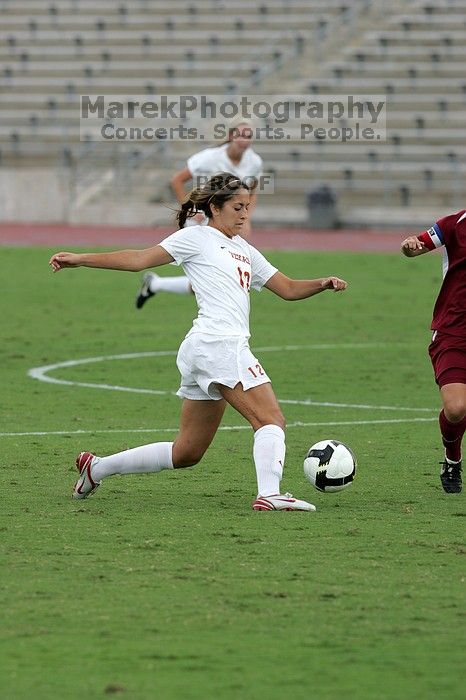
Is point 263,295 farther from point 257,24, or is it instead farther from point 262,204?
point 257,24

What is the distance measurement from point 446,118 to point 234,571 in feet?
87.5

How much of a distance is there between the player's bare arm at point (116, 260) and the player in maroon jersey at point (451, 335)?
1.39 metres

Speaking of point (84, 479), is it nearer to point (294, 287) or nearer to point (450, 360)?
point (294, 287)

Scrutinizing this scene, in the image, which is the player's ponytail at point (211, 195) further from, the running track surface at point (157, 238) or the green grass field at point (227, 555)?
the running track surface at point (157, 238)

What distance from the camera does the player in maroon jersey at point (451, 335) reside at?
763 centimetres

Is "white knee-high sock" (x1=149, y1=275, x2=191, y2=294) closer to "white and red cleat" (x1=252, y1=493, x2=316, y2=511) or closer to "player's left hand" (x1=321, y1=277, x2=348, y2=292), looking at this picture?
"player's left hand" (x1=321, y1=277, x2=348, y2=292)

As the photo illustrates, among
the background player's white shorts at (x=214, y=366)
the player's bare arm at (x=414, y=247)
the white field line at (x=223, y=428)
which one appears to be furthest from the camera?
the white field line at (x=223, y=428)

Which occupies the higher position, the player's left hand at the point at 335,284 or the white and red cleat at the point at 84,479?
the player's left hand at the point at 335,284

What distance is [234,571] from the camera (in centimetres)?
582

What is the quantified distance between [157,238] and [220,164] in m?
13.0

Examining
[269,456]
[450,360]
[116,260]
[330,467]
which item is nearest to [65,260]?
[116,260]

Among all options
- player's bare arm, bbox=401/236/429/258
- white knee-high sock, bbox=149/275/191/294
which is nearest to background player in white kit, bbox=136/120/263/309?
white knee-high sock, bbox=149/275/191/294
